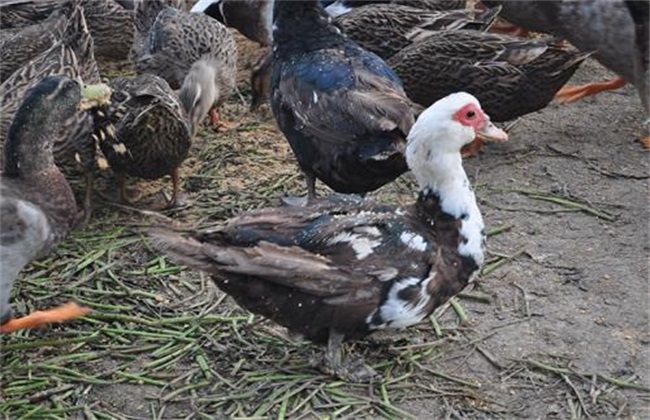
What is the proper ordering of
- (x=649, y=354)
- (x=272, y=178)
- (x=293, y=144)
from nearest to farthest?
1. (x=649, y=354)
2. (x=293, y=144)
3. (x=272, y=178)

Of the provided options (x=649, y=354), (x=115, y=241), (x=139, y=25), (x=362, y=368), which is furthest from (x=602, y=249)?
(x=139, y=25)

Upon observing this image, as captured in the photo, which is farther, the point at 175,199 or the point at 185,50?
the point at 185,50

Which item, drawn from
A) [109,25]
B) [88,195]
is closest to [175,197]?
[88,195]

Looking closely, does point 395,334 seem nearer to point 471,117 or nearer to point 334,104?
point 471,117

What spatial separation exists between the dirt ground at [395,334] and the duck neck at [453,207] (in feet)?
1.63

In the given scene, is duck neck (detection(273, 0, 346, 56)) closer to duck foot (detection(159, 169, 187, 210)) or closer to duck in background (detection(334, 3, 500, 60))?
duck foot (detection(159, 169, 187, 210))

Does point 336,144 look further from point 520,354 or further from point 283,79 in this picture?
point 520,354

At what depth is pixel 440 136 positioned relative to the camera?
4355 mm

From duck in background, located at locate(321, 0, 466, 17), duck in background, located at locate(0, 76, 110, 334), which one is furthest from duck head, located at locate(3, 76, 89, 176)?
duck in background, located at locate(321, 0, 466, 17)

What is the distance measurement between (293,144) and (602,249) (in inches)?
64.3

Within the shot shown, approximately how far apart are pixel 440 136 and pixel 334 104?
0.79m

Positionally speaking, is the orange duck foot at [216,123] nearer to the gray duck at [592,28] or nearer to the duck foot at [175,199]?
the duck foot at [175,199]

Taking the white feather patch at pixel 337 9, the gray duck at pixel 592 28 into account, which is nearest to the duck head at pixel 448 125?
the gray duck at pixel 592 28

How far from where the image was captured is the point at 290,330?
430cm
